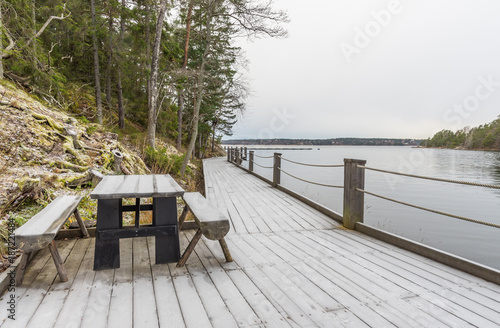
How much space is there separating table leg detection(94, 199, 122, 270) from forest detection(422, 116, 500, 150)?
7213cm

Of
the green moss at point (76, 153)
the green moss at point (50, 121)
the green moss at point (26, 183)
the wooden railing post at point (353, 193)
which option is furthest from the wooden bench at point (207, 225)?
the green moss at point (50, 121)

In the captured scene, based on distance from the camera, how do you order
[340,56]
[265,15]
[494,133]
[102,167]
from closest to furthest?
[102,167], [340,56], [265,15], [494,133]

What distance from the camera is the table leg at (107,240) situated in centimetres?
219

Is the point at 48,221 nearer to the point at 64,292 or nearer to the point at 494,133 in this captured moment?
the point at 64,292

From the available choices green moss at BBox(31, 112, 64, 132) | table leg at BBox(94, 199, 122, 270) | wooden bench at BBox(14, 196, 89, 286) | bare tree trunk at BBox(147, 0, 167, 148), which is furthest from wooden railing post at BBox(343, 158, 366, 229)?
bare tree trunk at BBox(147, 0, 167, 148)

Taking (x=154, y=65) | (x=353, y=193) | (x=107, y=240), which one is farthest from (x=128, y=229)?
(x=154, y=65)

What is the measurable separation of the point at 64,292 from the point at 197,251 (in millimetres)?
1128

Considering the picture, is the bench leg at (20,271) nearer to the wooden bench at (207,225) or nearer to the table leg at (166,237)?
the table leg at (166,237)

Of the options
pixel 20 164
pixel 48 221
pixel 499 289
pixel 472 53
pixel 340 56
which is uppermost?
pixel 472 53

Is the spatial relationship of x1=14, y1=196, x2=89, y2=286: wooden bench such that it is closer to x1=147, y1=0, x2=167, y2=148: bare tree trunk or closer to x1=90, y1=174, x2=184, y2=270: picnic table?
x1=90, y1=174, x2=184, y2=270: picnic table

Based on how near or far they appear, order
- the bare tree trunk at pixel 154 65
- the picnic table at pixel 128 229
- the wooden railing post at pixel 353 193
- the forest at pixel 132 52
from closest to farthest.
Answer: the picnic table at pixel 128 229, the wooden railing post at pixel 353 193, the forest at pixel 132 52, the bare tree trunk at pixel 154 65

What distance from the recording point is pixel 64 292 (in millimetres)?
1823

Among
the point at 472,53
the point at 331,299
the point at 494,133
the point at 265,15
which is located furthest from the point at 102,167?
the point at 494,133

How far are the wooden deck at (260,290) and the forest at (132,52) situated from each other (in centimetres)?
657
